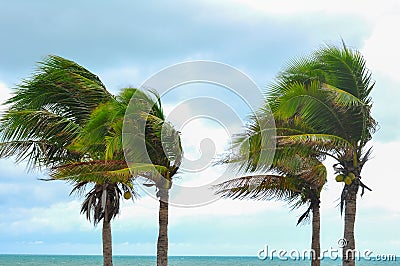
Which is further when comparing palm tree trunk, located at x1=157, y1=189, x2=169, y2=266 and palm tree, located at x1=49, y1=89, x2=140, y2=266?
palm tree trunk, located at x1=157, y1=189, x2=169, y2=266

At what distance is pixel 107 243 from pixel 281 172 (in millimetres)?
7469

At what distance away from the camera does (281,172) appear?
2022 cm

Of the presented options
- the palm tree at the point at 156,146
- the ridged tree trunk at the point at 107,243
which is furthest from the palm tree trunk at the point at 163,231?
the ridged tree trunk at the point at 107,243

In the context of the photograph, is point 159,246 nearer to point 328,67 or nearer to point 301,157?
point 301,157

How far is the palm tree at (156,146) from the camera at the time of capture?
1922 centimetres

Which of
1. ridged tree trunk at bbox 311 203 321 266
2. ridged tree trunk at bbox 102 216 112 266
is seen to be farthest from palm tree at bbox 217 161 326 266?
ridged tree trunk at bbox 102 216 112 266

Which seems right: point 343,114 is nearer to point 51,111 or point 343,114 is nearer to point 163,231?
point 163,231

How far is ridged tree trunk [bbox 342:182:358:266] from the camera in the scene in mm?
18656

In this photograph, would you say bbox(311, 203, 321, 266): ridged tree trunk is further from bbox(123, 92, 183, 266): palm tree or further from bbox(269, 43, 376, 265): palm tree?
bbox(123, 92, 183, 266): palm tree

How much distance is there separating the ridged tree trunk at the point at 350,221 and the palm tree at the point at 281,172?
2.98 ft

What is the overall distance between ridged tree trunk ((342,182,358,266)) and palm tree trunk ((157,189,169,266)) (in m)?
5.07

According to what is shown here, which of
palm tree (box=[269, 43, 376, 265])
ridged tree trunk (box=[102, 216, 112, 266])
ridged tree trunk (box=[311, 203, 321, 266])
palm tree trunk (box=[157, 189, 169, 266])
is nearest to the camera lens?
palm tree (box=[269, 43, 376, 265])

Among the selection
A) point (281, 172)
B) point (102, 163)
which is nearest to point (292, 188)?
point (281, 172)

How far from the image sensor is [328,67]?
19.3 metres
